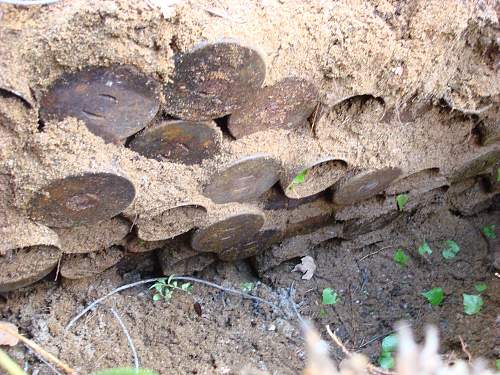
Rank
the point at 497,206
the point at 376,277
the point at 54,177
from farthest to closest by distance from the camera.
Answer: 1. the point at 497,206
2. the point at 376,277
3. the point at 54,177

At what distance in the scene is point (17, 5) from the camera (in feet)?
3.28

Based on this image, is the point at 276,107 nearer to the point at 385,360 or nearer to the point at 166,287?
the point at 166,287

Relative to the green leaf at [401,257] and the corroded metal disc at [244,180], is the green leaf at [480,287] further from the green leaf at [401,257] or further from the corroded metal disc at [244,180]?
the corroded metal disc at [244,180]

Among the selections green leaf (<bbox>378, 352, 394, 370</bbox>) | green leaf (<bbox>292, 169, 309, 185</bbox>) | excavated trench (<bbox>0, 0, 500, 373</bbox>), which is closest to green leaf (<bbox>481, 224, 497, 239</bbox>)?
excavated trench (<bbox>0, 0, 500, 373</bbox>)

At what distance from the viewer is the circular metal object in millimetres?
1962

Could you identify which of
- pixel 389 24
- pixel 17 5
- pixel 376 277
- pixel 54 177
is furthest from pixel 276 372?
pixel 17 5

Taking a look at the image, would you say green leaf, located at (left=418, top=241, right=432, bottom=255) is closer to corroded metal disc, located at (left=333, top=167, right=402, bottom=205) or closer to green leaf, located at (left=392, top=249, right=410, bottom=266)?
green leaf, located at (left=392, top=249, right=410, bottom=266)

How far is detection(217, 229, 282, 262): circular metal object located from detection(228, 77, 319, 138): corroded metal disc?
1.85 feet

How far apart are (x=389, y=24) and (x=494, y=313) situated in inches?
45.2

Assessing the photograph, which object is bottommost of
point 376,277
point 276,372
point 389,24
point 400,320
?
point 276,372

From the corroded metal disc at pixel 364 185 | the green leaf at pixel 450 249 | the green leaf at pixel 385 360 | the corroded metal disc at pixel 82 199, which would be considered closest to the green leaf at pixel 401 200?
the corroded metal disc at pixel 364 185

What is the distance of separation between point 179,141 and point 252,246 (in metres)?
0.74

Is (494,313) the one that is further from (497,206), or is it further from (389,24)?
(389,24)

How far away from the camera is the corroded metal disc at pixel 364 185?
1851mm
